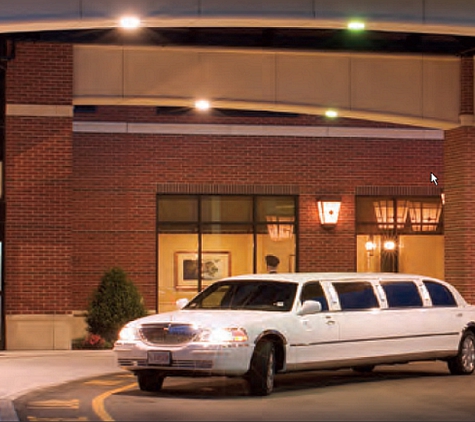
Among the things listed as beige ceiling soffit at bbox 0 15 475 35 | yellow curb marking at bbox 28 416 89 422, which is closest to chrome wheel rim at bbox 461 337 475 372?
beige ceiling soffit at bbox 0 15 475 35

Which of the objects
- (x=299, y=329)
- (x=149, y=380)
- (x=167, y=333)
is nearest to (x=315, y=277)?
(x=299, y=329)

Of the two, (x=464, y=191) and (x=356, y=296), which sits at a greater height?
(x=464, y=191)

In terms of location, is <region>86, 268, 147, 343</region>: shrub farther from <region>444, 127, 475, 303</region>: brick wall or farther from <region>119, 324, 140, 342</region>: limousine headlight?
<region>119, 324, 140, 342</region>: limousine headlight

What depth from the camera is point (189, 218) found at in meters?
31.2

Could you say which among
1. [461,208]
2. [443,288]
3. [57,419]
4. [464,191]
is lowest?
[57,419]

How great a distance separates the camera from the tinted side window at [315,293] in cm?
1823

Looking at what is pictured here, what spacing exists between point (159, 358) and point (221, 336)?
0.84 m

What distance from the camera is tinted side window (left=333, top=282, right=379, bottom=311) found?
1878cm

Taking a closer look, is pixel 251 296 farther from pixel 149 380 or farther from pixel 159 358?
pixel 159 358

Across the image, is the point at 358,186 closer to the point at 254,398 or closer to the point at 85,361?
the point at 85,361

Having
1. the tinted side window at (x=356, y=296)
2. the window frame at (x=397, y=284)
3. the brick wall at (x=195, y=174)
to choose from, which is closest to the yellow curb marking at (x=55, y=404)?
the tinted side window at (x=356, y=296)

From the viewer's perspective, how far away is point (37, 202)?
25.0 m

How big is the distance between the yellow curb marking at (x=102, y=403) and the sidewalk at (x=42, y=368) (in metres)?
0.97

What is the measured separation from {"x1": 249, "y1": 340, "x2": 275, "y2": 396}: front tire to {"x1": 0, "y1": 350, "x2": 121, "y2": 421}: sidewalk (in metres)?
3.07
